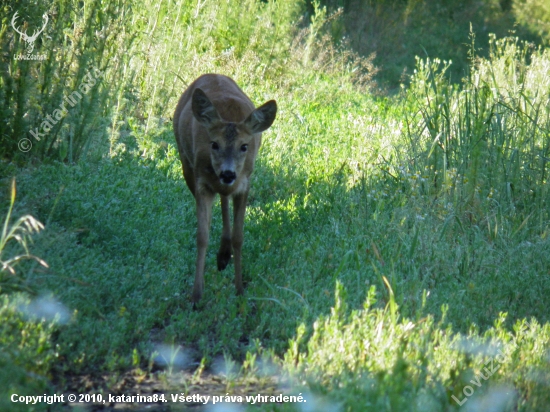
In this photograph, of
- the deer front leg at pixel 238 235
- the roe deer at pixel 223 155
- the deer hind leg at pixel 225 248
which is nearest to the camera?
the roe deer at pixel 223 155

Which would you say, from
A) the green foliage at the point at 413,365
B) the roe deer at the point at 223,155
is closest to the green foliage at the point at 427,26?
the roe deer at the point at 223,155

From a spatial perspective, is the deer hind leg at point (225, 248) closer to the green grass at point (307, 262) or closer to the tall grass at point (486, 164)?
the green grass at point (307, 262)

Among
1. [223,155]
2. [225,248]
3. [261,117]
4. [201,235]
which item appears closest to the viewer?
[223,155]

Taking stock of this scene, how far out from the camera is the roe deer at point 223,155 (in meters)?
6.07

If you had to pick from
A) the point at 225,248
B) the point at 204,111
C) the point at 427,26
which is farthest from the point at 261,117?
the point at 427,26

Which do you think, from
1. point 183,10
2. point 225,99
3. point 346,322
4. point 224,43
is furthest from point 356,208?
point 224,43

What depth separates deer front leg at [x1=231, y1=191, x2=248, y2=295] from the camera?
618cm

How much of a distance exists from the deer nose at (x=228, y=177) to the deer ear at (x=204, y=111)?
600 mm

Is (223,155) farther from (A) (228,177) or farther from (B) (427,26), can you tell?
(B) (427,26)

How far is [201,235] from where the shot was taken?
617 cm

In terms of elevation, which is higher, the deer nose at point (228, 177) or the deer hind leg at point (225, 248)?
the deer nose at point (228, 177)

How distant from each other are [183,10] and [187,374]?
7.64 metres

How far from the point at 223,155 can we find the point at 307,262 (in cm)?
129

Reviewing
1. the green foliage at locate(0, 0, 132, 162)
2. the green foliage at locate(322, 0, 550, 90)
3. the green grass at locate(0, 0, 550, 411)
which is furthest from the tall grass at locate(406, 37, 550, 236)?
the green foliage at locate(322, 0, 550, 90)
